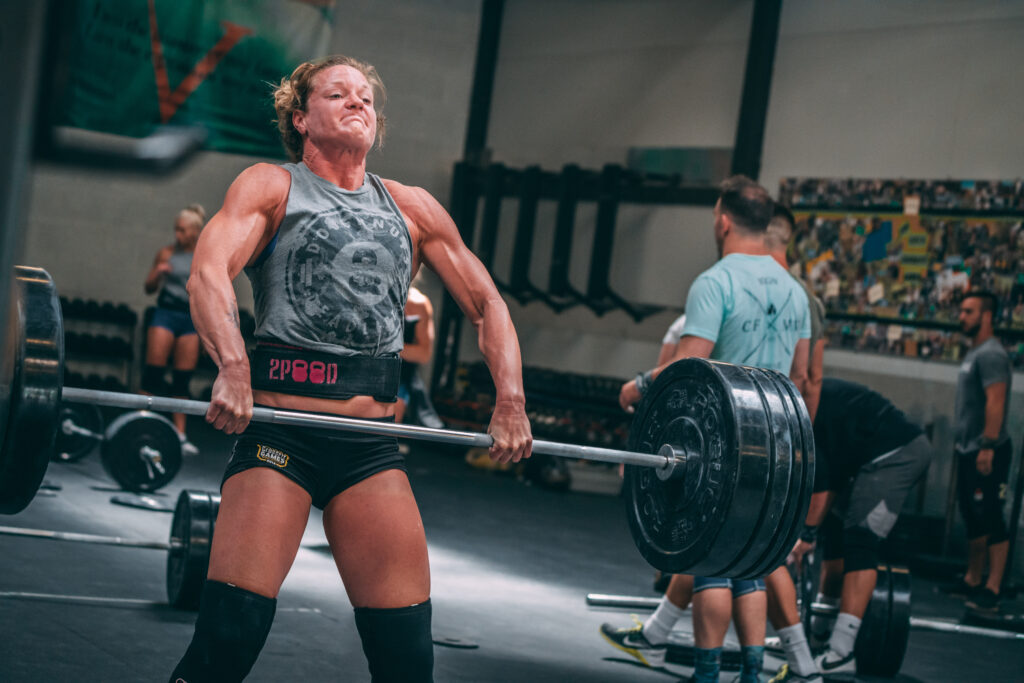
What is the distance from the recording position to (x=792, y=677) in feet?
10.6

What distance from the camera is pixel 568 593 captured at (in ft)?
14.9

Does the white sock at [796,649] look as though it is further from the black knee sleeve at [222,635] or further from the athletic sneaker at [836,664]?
the black knee sleeve at [222,635]

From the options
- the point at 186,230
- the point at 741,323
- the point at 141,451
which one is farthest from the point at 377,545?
the point at 186,230

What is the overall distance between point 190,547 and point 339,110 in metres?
1.76

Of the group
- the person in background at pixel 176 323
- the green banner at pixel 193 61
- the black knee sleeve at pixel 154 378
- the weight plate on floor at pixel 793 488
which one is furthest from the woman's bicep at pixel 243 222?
the green banner at pixel 193 61

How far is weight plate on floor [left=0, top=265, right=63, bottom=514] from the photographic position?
1.90m

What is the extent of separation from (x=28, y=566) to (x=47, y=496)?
127cm

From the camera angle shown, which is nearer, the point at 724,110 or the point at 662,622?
the point at 662,622

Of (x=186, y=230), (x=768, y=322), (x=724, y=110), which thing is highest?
(x=724, y=110)

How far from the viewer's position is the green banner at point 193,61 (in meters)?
7.68

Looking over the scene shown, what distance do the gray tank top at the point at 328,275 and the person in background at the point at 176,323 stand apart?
14.3ft

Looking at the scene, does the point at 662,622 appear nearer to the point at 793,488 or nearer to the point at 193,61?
the point at 793,488

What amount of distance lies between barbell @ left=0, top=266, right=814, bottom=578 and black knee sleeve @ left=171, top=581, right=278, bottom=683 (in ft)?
1.03

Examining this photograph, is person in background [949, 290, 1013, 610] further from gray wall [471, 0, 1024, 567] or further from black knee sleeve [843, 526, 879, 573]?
black knee sleeve [843, 526, 879, 573]
